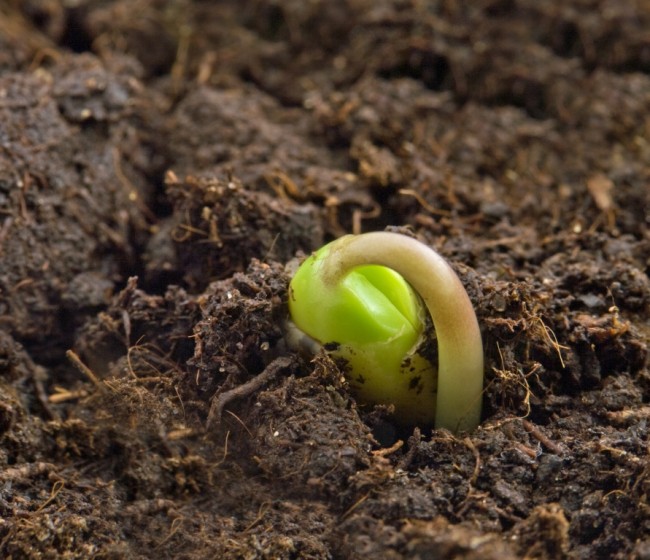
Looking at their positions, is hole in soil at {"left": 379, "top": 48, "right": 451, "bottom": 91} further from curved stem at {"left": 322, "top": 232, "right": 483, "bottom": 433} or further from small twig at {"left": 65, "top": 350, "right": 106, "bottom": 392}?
small twig at {"left": 65, "top": 350, "right": 106, "bottom": 392}

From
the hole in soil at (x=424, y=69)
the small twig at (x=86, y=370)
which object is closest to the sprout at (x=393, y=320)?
the small twig at (x=86, y=370)

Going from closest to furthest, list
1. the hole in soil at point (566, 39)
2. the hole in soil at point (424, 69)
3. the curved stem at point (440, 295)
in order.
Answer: the curved stem at point (440, 295), the hole in soil at point (424, 69), the hole in soil at point (566, 39)

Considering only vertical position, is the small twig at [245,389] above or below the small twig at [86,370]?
above

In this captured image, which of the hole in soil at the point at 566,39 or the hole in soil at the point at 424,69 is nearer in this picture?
the hole in soil at the point at 424,69

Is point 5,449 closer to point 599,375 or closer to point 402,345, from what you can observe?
point 402,345

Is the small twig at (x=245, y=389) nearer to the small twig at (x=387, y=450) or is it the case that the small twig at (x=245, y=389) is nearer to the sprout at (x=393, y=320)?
the sprout at (x=393, y=320)

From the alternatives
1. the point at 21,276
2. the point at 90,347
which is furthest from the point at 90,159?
the point at 90,347
